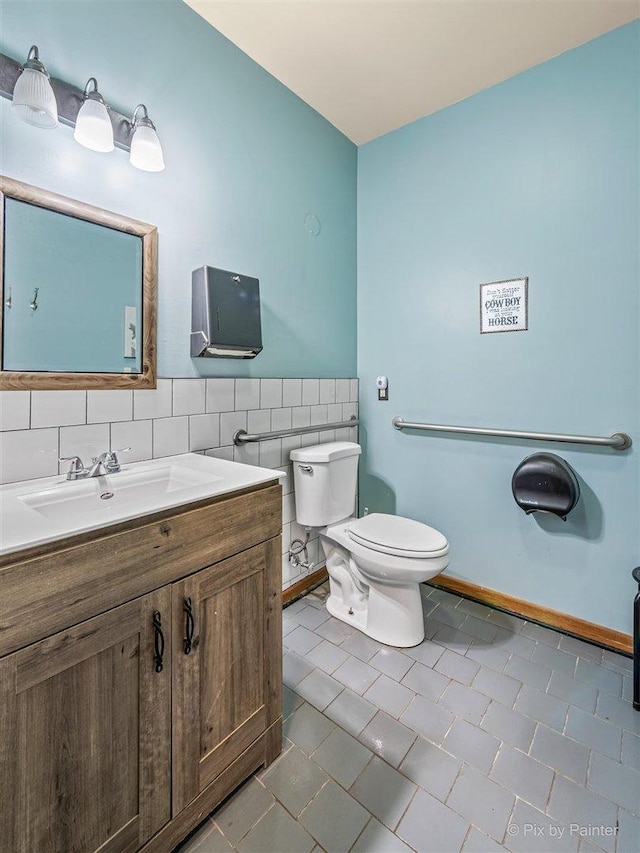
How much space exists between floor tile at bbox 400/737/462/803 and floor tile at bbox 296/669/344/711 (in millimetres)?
326

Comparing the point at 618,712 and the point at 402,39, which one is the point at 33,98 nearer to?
the point at 402,39

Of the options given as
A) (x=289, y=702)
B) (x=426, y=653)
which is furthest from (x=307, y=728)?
(x=426, y=653)

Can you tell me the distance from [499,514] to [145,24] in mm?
2477

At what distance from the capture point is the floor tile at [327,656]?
1.62 m

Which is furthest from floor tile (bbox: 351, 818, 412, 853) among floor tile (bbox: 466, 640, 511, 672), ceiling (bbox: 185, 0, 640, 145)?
ceiling (bbox: 185, 0, 640, 145)

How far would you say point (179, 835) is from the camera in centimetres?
96

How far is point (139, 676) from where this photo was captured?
0.86m

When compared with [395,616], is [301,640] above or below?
below

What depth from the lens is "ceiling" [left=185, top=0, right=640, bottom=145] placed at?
1.54 m

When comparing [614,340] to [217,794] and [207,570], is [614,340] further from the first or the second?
[217,794]

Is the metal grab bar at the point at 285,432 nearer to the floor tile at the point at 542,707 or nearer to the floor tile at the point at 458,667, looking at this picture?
the floor tile at the point at 458,667

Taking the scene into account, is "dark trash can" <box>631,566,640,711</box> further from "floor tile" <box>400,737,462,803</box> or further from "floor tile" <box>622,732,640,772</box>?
"floor tile" <box>400,737,462,803</box>

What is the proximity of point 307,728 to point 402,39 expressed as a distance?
2706mm

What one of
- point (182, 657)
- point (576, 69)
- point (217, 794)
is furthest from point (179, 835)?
point (576, 69)
